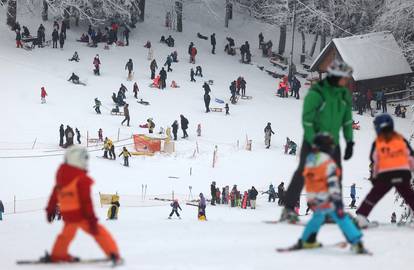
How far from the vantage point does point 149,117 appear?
33188mm

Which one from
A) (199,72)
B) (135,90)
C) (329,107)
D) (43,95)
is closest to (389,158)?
(329,107)

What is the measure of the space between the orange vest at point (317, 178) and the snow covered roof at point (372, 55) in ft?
109

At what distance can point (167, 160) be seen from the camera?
28.7m

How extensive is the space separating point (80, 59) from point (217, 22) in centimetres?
1510

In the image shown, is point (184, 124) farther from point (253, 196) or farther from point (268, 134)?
point (253, 196)

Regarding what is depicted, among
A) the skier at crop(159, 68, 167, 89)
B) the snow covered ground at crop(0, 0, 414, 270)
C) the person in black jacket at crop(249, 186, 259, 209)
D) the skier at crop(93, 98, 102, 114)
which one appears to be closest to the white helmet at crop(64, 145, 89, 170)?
the snow covered ground at crop(0, 0, 414, 270)

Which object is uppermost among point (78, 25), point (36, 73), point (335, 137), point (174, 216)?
point (78, 25)

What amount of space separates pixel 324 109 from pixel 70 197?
117 inches

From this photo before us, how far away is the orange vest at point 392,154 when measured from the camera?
905cm

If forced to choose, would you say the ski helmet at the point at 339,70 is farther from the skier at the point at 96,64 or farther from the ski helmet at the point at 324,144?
the skier at the point at 96,64

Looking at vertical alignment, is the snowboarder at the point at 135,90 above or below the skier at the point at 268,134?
above

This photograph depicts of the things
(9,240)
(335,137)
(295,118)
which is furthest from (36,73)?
(335,137)

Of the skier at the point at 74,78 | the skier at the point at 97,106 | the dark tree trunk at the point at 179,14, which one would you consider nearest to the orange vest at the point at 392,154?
the skier at the point at 97,106

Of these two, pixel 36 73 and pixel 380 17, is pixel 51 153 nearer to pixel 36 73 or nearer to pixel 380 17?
pixel 36 73
